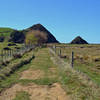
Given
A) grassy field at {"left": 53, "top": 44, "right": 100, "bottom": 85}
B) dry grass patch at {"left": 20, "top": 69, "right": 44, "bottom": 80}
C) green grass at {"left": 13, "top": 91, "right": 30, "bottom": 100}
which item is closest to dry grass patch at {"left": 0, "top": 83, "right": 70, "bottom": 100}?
green grass at {"left": 13, "top": 91, "right": 30, "bottom": 100}

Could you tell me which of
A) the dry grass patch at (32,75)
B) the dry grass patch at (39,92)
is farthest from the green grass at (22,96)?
the dry grass patch at (32,75)

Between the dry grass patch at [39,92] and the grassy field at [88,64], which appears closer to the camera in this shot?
the dry grass patch at [39,92]

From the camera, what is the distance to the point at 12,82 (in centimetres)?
1094

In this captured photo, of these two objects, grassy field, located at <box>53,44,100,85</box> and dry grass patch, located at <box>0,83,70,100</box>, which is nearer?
dry grass patch, located at <box>0,83,70,100</box>

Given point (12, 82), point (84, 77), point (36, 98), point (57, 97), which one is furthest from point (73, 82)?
point (12, 82)

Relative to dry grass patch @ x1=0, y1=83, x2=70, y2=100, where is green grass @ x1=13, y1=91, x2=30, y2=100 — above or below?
above

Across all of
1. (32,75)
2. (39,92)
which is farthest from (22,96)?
(32,75)

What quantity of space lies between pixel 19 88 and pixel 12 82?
1.39 metres

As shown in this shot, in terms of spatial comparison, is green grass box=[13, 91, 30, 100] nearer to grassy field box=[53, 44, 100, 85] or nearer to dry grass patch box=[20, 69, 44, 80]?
dry grass patch box=[20, 69, 44, 80]

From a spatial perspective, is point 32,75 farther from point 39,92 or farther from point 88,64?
point 88,64

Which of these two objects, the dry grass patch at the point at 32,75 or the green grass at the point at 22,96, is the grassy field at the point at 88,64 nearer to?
the dry grass patch at the point at 32,75

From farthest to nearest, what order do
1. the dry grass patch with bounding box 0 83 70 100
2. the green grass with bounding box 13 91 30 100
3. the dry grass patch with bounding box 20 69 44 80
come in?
1. the dry grass patch with bounding box 20 69 44 80
2. the dry grass patch with bounding box 0 83 70 100
3. the green grass with bounding box 13 91 30 100

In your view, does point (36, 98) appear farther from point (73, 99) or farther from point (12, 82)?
point (12, 82)

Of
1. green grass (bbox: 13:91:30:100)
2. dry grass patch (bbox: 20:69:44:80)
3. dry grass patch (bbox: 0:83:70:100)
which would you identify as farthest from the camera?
dry grass patch (bbox: 20:69:44:80)
